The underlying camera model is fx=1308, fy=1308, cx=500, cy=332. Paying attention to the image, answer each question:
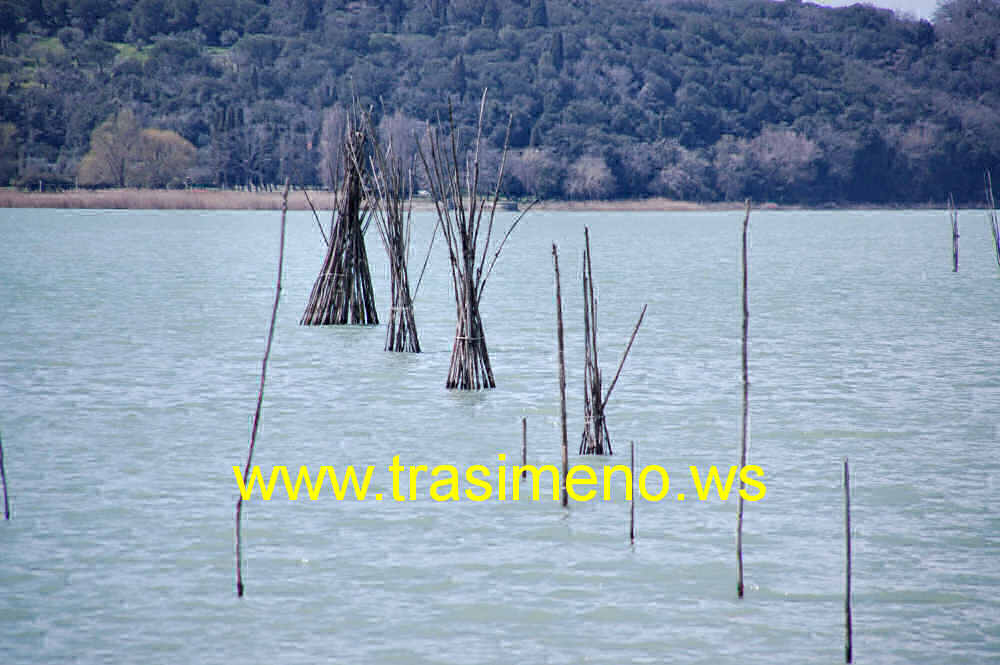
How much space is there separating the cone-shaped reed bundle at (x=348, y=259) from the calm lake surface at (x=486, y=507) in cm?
29

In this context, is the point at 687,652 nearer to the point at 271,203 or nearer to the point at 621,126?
the point at 271,203

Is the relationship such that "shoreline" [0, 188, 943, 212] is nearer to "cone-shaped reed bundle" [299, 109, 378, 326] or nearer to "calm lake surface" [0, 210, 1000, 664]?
"cone-shaped reed bundle" [299, 109, 378, 326]

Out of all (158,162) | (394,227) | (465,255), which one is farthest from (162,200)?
(465,255)

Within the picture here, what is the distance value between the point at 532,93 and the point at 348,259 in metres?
116

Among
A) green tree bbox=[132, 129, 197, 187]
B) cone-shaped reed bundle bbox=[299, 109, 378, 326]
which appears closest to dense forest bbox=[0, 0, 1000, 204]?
green tree bbox=[132, 129, 197, 187]

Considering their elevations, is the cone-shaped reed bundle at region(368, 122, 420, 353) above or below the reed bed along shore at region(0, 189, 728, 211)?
below

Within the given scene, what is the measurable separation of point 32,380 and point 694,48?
454ft

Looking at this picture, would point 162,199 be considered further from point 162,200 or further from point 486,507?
point 486,507

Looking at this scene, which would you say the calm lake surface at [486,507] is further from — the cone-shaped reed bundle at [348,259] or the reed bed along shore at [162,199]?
the reed bed along shore at [162,199]

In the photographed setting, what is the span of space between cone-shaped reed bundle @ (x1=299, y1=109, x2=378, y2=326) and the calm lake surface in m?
0.29

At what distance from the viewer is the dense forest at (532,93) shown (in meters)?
104

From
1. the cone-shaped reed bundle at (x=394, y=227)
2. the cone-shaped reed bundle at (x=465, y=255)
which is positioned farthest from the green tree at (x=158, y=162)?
the cone-shaped reed bundle at (x=465, y=255)

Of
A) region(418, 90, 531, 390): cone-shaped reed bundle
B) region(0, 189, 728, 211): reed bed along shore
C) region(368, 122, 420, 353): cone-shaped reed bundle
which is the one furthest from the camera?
region(0, 189, 728, 211): reed bed along shore

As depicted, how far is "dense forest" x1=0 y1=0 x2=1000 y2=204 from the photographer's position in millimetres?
103750
